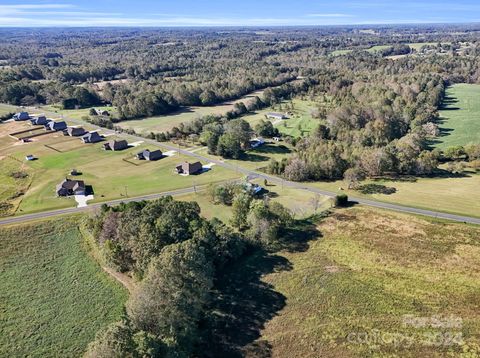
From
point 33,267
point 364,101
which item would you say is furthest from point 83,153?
point 364,101

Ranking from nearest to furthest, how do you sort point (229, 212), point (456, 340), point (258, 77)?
point (456, 340), point (229, 212), point (258, 77)

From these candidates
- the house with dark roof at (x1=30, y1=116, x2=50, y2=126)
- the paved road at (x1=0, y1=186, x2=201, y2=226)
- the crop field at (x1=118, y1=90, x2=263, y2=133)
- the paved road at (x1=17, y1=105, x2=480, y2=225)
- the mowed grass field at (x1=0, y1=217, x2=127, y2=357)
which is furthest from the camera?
the house with dark roof at (x1=30, y1=116, x2=50, y2=126)

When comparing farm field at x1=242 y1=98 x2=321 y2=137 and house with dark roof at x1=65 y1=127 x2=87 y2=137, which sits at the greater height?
farm field at x1=242 y1=98 x2=321 y2=137

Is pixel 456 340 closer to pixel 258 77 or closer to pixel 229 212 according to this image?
pixel 229 212

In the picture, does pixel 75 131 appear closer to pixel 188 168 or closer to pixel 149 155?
pixel 149 155

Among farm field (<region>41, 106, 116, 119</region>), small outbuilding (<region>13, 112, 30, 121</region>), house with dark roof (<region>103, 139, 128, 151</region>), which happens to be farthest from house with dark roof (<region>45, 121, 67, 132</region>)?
house with dark roof (<region>103, 139, 128, 151</region>)

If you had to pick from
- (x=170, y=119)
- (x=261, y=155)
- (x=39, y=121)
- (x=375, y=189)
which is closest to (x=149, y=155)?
(x=261, y=155)

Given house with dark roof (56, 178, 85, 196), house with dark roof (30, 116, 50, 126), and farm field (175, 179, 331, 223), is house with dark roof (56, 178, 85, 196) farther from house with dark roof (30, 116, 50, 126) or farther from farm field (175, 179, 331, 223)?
house with dark roof (30, 116, 50, 126)
